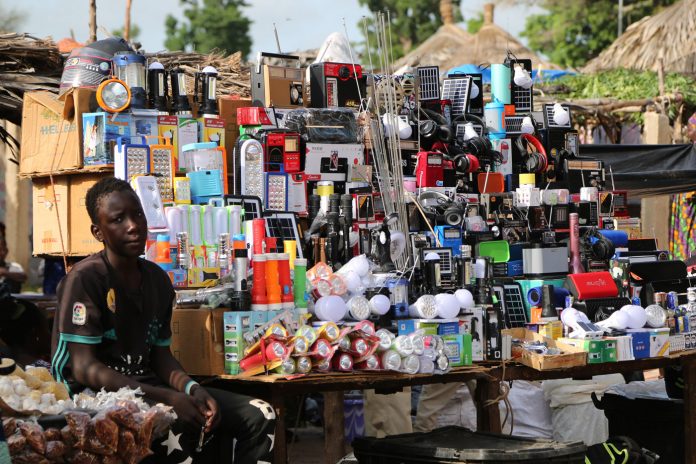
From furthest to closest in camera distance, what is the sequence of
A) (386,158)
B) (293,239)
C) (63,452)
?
(386,158), (293,239), (63,452)

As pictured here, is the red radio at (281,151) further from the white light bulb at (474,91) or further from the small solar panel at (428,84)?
the white light bulb at (474,91)

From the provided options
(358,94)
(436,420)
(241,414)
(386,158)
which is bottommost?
(436,420)

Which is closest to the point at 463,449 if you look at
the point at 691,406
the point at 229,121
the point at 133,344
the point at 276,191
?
the point at 133,344

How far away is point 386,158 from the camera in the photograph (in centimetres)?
616

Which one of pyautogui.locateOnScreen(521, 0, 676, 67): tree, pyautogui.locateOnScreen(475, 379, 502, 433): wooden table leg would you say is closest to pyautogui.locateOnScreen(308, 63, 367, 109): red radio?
pyautogui.locateOnScreen(475, 379, 502, 433): wooden table leg

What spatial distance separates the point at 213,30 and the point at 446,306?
24.7 m

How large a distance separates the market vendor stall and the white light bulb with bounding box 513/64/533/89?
2 centimetres

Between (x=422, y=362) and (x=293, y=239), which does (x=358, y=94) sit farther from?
(x=422, y=362)

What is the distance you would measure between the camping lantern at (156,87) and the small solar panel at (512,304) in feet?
6.91

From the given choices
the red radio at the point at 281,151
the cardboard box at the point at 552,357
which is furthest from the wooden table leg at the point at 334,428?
the red radio at the point at 281,151

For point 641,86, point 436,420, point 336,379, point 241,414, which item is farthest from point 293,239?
point 641,86

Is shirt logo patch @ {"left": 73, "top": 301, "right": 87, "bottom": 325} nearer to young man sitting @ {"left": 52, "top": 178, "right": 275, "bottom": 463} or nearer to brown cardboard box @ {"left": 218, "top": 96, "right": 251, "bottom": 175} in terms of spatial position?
young man sitting @ {"left": 52, "top": 178, "right": 275, "bottom": 463}

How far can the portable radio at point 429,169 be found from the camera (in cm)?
632

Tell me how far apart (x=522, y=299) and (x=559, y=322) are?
11.9 inches
